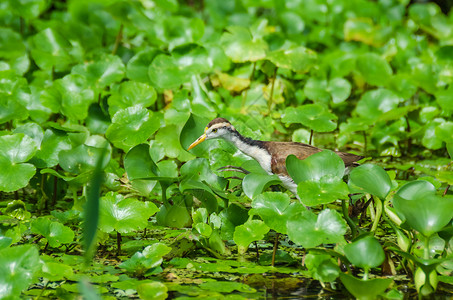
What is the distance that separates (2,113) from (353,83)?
293 centimetres

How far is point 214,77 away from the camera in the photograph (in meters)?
4.34

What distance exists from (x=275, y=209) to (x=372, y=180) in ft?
1.23

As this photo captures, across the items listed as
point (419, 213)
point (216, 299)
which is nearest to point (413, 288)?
point (419, 213)

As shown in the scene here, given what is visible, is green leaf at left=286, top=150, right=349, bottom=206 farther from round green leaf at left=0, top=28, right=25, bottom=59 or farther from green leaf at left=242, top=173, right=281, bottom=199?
round green leaf at left=0, top=28, right=25, bottom=59

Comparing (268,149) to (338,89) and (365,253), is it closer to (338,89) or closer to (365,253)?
(365,253)

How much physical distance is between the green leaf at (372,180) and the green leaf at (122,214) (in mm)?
815

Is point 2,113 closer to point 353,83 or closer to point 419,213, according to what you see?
point 419,213

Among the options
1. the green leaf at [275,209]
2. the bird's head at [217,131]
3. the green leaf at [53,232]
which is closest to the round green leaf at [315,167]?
the green leaf at [275,209]

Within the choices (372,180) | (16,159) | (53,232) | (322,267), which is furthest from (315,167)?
(16,159)

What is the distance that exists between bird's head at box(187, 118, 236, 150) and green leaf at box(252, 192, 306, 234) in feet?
2.23

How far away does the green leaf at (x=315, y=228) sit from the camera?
2.08 meters

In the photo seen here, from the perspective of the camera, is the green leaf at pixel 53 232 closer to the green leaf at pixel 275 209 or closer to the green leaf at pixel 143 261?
the green leaf at pixel 143 261

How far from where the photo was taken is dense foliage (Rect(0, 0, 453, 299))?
211 centimetres

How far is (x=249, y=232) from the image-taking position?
233 centimetres
